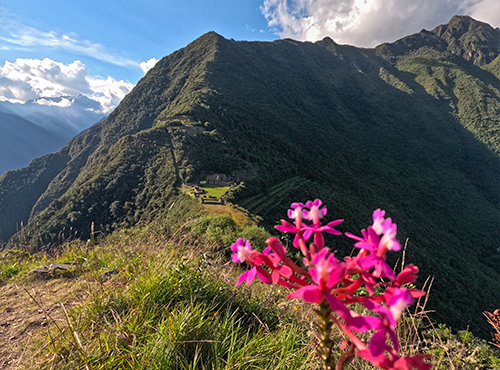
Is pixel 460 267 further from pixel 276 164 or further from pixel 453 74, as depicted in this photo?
pixel 453 74

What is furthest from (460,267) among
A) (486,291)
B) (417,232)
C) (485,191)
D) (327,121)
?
(327,121)

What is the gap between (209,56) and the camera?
479ft

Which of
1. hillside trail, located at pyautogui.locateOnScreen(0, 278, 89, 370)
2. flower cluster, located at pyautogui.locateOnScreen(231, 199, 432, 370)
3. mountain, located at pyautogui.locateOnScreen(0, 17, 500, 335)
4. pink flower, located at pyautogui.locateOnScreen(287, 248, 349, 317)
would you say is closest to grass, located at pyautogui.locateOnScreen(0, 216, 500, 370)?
hillside trail, located at pyautogui.locateOnScreen(0, 278, 89, 370)

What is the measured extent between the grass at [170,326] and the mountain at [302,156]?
104 inches

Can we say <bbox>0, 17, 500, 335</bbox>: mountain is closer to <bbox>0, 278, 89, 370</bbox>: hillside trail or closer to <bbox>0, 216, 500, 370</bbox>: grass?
<bbox>0, 278, 89, 370</bbox>: hillside trail

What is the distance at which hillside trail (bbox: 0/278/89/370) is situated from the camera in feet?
8.01

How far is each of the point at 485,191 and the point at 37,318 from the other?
152m

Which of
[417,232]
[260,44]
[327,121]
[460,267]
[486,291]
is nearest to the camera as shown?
[486,291]

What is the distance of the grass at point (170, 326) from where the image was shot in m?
1.94

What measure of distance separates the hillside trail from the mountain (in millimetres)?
1234

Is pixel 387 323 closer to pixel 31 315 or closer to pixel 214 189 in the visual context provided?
pixel 31 315

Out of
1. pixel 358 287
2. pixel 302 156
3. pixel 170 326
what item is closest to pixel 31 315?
pixel 170 326

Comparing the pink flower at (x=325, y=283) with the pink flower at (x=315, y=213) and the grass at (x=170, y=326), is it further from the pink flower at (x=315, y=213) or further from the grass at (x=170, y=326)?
the grass at (x=170, y=326)

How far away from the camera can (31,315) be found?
3217mm
